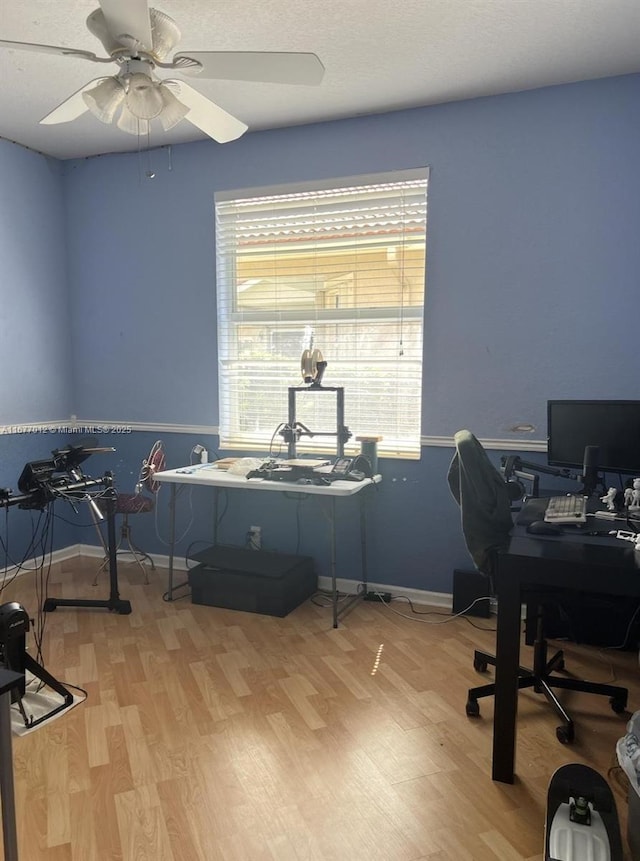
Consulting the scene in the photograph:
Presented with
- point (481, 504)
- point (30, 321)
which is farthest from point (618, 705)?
point (30, 321)

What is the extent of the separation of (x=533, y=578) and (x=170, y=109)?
2158 mm

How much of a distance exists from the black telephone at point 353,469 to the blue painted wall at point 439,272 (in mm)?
275

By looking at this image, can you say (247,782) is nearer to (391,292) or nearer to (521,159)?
(391,292)

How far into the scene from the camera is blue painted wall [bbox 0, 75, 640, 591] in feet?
9.73

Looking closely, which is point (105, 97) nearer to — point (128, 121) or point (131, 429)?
point (128, 121)

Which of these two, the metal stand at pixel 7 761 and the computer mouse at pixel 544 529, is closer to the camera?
the metal stand at pixel 7 761

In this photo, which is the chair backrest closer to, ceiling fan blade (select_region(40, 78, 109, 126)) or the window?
the window

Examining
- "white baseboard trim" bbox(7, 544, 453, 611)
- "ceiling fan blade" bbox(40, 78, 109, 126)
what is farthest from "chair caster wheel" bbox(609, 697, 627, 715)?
"ceiling fan blade" bbox(40, 78, 109, 126)

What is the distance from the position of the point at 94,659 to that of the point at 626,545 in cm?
240

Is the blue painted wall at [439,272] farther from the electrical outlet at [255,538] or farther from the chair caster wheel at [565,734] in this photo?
the chair caster wheel at [565,734]

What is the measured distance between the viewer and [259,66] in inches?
79.6

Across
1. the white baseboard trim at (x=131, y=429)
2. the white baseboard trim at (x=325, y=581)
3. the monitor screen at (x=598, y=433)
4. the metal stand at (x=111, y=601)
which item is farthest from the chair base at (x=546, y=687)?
the metal stand at (x=111, y=601)

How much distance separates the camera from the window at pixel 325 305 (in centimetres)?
342

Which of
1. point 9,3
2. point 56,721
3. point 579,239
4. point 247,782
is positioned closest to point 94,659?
point 56,721
